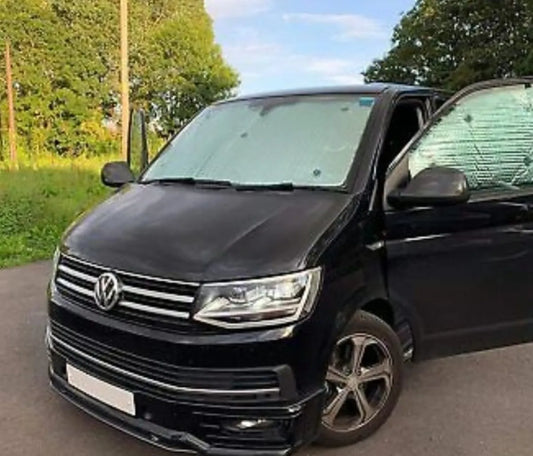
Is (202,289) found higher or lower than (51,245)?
higher

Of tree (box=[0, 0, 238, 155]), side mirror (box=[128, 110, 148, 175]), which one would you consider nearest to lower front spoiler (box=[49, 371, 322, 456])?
side mirror (box=[128, 110, 148, 175])

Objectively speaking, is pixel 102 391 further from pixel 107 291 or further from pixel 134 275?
pixel 134 275

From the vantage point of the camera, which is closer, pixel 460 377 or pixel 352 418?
pixel 352 418

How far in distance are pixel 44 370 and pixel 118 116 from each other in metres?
37.4

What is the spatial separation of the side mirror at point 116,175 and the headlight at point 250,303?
1668 millimetres

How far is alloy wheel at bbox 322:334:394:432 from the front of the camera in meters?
3.03

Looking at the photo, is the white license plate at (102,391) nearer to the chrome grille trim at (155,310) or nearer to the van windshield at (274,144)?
the chrome grille trim at (155,310)

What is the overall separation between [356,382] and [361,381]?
0.04 metres

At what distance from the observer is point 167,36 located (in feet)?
132

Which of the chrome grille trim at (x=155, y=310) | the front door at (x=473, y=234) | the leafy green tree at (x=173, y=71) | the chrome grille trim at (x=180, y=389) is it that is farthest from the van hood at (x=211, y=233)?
the leafy green tree at (x=173, y=71)

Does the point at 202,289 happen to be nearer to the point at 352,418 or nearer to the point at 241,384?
the point at 241,384

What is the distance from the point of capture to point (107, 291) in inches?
110

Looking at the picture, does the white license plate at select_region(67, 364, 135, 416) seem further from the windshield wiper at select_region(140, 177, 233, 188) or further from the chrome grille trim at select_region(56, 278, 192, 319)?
the windshield wiper at select_region(140, 177, 233, 188)

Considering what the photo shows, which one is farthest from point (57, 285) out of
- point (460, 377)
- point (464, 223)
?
point (460, 377)
